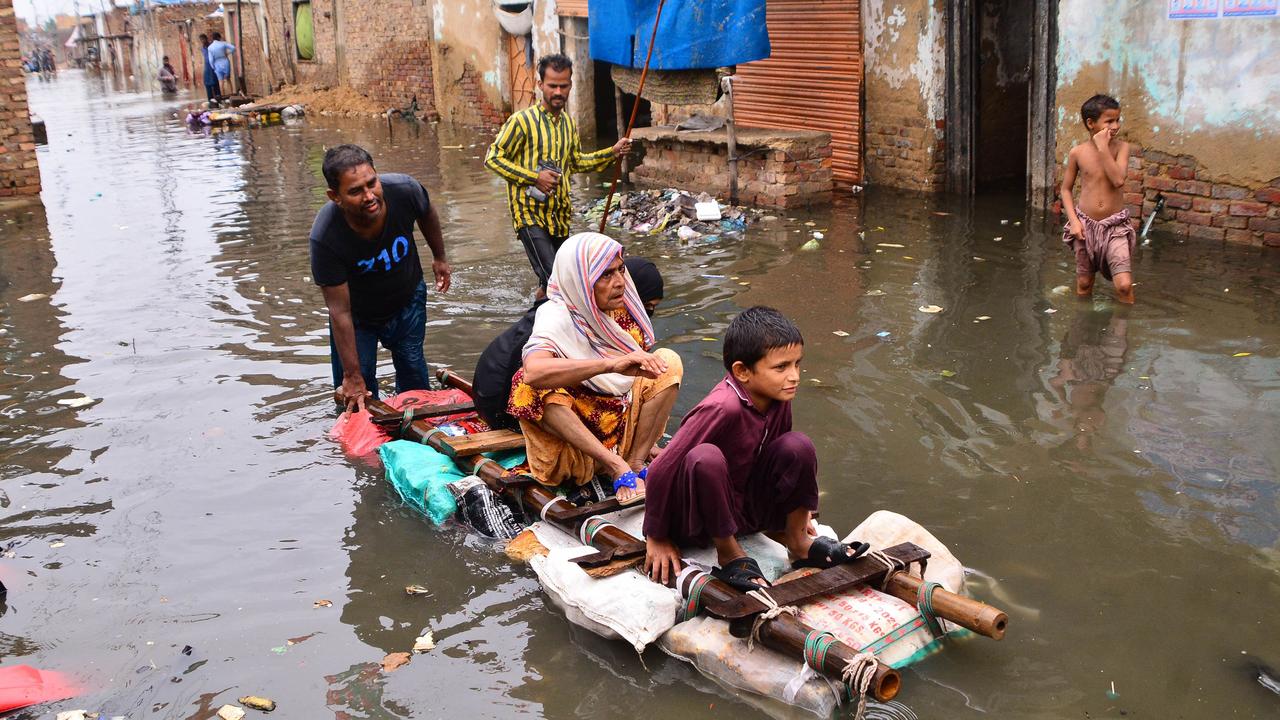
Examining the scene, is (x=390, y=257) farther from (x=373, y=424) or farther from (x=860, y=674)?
(x=860, y=674)

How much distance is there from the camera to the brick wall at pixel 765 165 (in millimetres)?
10477

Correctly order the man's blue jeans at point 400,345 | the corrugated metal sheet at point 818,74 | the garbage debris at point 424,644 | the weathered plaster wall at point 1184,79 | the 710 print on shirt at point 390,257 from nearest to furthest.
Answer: the garbage debris at point 424,644
the 710 print on shirt at point 390,257
the man's blue jeans at point 400,345
the weathered plaster wall at point 1184,79
the corrugated metal sheet at point 818,74

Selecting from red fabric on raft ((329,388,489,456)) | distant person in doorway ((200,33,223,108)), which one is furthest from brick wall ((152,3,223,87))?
red fabric on raft ((329,388,489,456))

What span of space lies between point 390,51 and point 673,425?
20740mm

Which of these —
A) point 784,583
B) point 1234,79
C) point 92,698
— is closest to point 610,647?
point 784,583

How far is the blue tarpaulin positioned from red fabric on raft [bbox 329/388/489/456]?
5798 mm

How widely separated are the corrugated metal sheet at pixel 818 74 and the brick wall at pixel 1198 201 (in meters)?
3.39

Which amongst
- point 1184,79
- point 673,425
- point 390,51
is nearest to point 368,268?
point 673,425

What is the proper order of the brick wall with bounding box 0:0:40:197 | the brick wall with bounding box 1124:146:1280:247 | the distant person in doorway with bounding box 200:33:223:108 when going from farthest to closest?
the distant person in doorway with bounding box 200:33:223:108 → the brick wall with bounding box 0:0:40:197 → the brick wall with bounding box 1124:146:1280:247

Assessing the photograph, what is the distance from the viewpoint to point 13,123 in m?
12.7

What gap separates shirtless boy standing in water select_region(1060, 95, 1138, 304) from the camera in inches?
252

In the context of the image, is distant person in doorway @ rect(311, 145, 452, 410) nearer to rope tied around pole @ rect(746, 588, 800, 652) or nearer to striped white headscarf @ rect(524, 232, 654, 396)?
striped white headscarf @ rect(524, 232, 654, 396)

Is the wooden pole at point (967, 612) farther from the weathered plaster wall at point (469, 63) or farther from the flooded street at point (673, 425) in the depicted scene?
the weathered plaster wall at point (469, 63)

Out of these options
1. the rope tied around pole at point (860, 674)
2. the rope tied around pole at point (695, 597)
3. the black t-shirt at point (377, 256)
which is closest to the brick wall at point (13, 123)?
the black t-shirt at point (377, 256)
